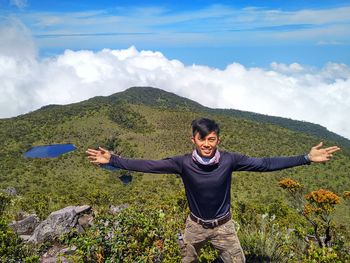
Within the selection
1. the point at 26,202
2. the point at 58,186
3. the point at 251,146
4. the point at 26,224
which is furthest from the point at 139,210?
the point at 251,146

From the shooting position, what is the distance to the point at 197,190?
5.19 metres

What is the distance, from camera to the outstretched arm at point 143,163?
17.3ft

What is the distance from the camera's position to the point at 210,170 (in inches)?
203

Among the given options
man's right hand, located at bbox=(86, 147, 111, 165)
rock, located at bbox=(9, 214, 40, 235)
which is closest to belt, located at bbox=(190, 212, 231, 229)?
man's right hand, located at bbox=(86, 147, 111, 165)

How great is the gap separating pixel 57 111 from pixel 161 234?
108527mm

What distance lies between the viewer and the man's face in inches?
197

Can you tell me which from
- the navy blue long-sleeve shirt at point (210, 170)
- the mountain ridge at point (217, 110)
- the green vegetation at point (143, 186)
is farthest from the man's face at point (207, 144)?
the mountain ridge at point (217, 110)

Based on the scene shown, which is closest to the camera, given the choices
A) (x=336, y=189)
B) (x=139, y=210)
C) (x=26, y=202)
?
(x=139, y=210)

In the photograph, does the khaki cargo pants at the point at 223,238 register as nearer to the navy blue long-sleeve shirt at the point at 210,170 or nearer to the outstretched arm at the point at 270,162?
the navy blue long-sleeve shirt at the point at 210,170

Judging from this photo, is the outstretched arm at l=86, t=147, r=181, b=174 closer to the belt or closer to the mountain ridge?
the belt

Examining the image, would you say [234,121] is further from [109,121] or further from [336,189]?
[336,189]

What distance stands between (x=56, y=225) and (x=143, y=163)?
301 inches

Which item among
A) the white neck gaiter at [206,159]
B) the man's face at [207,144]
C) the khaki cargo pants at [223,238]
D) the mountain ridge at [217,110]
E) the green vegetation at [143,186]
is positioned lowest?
the mountain ridge at [217,110]

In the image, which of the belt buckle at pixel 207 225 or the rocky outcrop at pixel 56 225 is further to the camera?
the rocky outcrop at pixel 56 225
